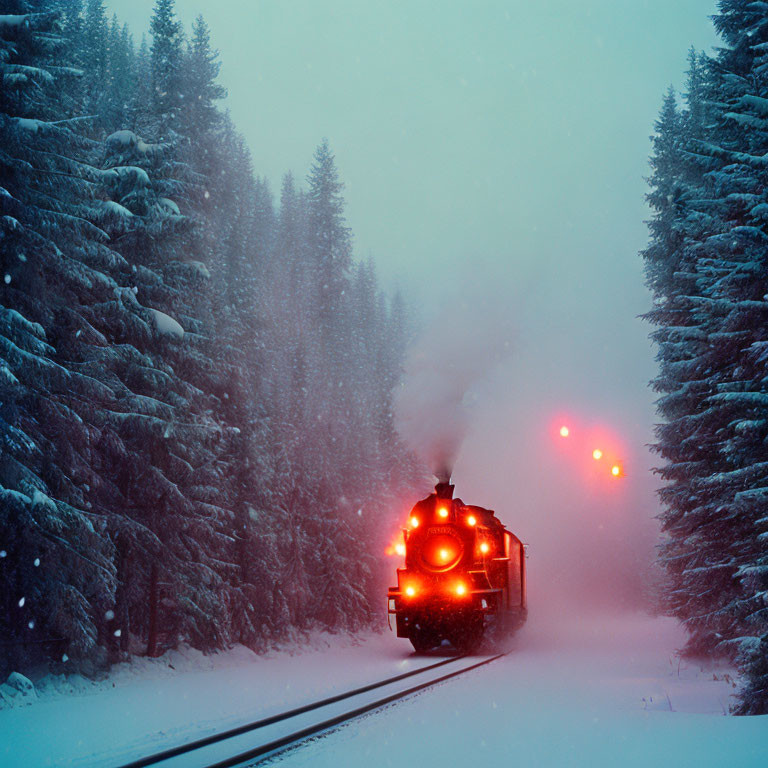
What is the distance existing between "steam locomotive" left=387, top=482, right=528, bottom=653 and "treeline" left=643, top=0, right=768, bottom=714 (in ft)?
16.7

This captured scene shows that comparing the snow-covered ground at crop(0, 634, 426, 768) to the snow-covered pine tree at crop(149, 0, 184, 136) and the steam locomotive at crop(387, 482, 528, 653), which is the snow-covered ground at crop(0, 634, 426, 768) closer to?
the steam locomotive at crop(387, 482, 528, 653)

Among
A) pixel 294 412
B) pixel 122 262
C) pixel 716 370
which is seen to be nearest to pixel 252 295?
pixel 294 412

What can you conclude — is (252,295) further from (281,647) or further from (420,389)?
(281,647)

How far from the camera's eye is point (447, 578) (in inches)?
787

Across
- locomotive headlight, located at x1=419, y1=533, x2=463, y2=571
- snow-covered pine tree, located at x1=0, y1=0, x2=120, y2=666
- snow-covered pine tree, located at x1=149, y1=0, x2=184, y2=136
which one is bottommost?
locomotive headlight, located at x1=419, y1=533, x2=463, y2=571

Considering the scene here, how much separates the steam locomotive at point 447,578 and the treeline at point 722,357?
16.7 feet

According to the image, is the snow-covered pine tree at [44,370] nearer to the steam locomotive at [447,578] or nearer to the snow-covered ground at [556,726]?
the snow-covered ground at [556,726]

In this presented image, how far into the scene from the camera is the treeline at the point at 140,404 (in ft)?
45.3

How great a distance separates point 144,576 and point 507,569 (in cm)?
1096

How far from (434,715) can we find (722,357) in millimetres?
9209

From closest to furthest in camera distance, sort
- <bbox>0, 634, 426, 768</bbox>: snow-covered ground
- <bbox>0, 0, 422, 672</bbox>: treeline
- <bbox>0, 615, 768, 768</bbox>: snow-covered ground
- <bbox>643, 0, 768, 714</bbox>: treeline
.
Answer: <bbox>0, 615, 768, 768</bbox>: snow-covered ground → <bbox>0, 634, 426, 768</bbox>: snow-covered ground → <bbox>643, 0, 768, 714</bbox>: treeline → <bbox>0, 0, 422, 672</bbox>: treeline

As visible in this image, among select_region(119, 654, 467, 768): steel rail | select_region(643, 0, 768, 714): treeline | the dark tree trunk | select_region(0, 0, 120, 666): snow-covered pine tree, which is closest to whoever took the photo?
select_region(119, 654, 467, 768): steel rail

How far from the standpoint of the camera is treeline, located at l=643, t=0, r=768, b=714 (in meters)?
12.5

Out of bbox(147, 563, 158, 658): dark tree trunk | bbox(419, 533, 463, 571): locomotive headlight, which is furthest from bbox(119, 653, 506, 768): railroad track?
bbox(147, 563, 158, 658): dark tree trunk
